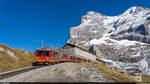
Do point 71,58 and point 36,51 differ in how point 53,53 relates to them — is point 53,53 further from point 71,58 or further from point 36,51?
point 71,58

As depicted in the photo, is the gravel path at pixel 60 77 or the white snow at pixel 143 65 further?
the white snow at pixel 143 65

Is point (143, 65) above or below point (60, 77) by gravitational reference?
below

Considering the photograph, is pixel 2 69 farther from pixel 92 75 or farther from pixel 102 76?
pixel 102 76

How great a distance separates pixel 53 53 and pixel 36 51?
3.53 metres

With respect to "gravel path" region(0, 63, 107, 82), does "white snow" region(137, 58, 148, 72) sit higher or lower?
lower

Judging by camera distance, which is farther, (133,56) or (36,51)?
(133,56)

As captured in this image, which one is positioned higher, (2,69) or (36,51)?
(36,51)

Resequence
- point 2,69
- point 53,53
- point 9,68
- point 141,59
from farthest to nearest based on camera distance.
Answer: point 141,59 → point 53,53 → point 9,68 → point 2,69

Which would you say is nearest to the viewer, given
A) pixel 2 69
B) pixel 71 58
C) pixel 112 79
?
pixel 112 79

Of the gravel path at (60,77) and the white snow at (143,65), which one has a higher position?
the gravel path at (60,77)

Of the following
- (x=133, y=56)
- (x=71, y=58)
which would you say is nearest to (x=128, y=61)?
(x=133, y=56)

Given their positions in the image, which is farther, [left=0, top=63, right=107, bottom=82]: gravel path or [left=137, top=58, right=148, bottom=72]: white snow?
[left=137, top=58, right=148, bottom=72]: white snow

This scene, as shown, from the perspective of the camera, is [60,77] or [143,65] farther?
[143,65]

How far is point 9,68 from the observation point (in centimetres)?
1988
